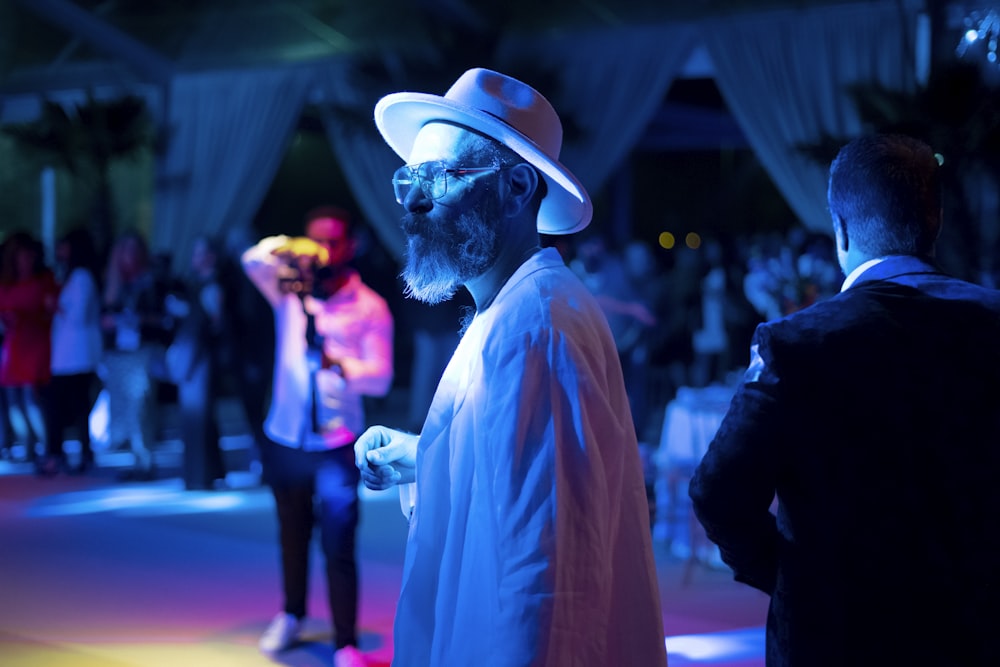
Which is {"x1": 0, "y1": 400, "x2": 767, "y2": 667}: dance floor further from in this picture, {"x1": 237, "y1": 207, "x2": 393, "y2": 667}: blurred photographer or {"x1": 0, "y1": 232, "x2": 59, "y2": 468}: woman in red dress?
{"x1": 0, "y1": 232, "x2": 59, "y2": 468}: woman in red dress

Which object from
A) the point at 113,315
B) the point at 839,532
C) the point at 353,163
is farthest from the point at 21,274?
the point at 839,532

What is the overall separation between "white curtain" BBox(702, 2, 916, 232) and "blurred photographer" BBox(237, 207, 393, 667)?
4.76 meters

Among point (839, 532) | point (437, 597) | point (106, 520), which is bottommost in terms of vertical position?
point (106, 520)

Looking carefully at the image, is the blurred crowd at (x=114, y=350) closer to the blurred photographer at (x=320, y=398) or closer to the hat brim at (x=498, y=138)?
the blurred photographer at (x=320, y=398)

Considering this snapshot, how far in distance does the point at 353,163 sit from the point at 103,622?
673cm

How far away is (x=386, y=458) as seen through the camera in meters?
2.07

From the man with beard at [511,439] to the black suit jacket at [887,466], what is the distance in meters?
0.24

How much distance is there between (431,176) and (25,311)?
7395 millimetres

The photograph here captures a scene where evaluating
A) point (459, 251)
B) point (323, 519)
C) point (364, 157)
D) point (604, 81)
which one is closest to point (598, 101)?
point (604, 81)

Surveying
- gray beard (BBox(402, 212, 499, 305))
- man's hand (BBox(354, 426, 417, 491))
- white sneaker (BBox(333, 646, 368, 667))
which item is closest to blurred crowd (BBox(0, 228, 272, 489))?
white sneaker (BBox(333, 646, 368, 667))

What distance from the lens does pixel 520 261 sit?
6.64 ft

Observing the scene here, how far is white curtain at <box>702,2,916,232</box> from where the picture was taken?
8.28m

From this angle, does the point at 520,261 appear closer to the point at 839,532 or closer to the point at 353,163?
the point at 839,532

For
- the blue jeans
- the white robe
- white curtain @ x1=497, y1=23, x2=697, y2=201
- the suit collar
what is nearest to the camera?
the white robe
